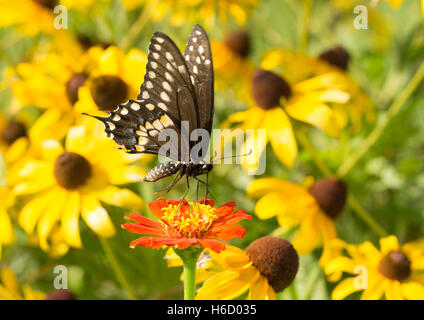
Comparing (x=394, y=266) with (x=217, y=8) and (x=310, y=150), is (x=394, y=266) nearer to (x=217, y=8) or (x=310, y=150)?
(x=310, y=150)

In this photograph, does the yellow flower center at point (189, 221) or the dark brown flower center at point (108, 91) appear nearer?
the yellow flower center at point (189, 221)

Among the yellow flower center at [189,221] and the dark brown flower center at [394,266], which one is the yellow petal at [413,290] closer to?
the dark brown flower center at [394,266]

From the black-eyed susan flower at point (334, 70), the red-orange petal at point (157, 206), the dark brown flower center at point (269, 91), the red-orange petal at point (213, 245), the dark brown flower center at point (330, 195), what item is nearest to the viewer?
the red-orange petal at point (213, 245)

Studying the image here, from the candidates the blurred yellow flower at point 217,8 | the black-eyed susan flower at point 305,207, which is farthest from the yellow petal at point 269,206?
the blurred yellow flower at point 217,8

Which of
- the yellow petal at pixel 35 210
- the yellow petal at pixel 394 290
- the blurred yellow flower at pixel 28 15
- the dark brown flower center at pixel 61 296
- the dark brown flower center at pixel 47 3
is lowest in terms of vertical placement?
the yellow petal at pixel 394 290

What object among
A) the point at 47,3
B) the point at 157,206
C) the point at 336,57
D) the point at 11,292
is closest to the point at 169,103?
the point at 157,206

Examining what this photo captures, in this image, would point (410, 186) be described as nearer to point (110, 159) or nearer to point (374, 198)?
point (374, 198)

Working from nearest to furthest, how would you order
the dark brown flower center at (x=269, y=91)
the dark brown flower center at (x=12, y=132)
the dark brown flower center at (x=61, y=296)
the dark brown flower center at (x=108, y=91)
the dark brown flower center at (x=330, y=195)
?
the dark brown flower center at (x=61, y=296), the dark brown flower center at (x=108, y=91), the dark brown flower center at (x=330, y=195), the dark brown flower center at (x=269, y=91), the dark brown flower center at (x=12, y=132)
